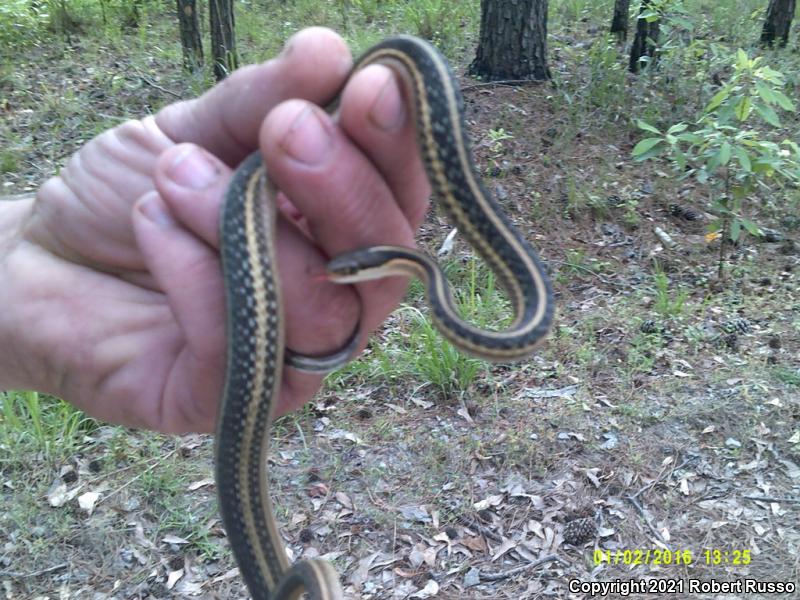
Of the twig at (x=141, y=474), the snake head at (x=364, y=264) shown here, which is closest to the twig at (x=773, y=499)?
the snake head at (x=364, y=264)

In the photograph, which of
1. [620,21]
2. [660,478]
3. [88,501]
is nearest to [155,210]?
[88,501]

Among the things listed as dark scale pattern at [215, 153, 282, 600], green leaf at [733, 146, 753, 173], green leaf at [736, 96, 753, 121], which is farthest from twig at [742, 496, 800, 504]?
dark scale pattern at [215, 153, 282, 600]

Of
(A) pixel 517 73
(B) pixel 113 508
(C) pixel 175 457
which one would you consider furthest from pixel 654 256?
(B) pixel 113 508

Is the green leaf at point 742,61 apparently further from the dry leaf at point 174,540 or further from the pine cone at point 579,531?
the dry leaf at point 174,540

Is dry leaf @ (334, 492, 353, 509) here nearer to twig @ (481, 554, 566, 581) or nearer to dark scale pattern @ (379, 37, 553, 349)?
twig @ (481, 554, 566, 581)

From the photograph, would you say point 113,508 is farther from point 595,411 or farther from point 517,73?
point 517,73
